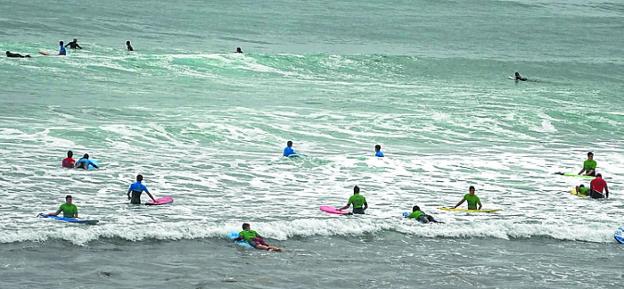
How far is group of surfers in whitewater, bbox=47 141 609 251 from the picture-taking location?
19.9 metres

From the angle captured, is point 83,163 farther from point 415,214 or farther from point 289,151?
point 415,214

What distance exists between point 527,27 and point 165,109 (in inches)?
2213

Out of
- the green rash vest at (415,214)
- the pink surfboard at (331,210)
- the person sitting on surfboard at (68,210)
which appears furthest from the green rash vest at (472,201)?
the person sitting on surfboard at (68,210)

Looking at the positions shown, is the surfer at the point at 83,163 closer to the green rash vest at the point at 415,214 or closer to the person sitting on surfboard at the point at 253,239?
the person sitting on surfboard at the point at 253,239

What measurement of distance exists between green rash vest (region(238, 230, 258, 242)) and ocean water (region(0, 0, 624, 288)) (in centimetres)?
34

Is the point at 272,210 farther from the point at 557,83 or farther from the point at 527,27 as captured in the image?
the point at 527,27

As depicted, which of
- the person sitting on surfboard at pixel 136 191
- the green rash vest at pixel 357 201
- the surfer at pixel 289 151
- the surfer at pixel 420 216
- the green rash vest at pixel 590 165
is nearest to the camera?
the surfer at pixel 420 216

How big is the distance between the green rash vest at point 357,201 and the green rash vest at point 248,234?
12.6ft

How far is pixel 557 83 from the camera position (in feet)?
185

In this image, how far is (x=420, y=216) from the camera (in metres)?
22.3

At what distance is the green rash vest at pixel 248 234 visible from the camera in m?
19.8

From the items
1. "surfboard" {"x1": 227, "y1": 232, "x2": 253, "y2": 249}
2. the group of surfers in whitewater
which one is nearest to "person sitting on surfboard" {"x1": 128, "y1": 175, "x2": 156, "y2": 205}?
the group of surfers in whitewater

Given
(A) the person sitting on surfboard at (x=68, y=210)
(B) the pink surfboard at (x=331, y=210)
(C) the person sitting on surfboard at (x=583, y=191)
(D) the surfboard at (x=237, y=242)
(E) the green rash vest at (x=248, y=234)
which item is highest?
(C) the person sitting on surfboard at (x=583, y=191)

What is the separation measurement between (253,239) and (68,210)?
14.1 feet
